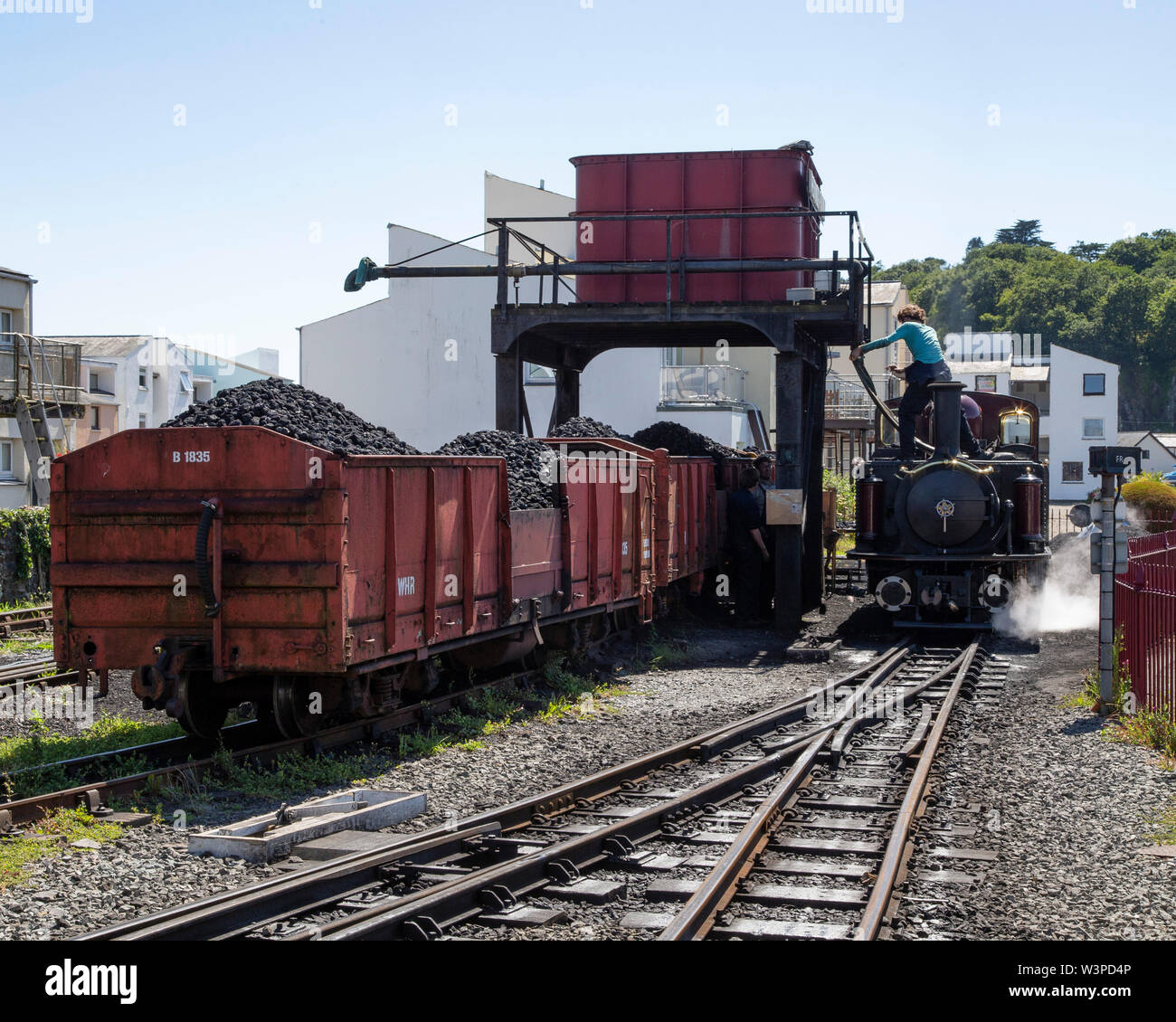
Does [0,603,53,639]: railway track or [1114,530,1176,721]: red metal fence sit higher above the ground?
[1114,530,1176,721]: red metal fence

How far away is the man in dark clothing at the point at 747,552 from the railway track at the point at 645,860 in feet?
30.5

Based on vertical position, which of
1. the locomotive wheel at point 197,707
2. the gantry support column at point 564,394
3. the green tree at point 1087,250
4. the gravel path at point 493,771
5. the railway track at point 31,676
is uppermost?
the green tree at point 1087,250

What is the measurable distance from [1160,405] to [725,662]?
107517 millimetres

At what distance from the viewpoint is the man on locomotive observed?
16.9 meters

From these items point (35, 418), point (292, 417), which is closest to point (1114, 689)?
point (292, 417)

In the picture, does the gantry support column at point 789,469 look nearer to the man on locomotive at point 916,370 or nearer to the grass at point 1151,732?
the man on locomotive at point 916,370

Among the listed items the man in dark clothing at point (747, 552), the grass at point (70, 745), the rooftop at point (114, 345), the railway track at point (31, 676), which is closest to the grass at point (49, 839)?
the grass at point (70, 745)

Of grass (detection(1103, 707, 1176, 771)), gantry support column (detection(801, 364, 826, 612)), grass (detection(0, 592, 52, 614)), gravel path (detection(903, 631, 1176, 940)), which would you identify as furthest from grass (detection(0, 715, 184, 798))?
gantry support column (detection(801, 364, 826, 612))

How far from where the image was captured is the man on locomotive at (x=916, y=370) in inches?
667

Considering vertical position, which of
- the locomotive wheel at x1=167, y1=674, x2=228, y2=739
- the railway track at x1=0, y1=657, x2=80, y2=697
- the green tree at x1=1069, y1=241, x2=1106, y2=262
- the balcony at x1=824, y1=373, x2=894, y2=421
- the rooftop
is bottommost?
the railway track at x1=0, y1=657, x2=80, y2=697

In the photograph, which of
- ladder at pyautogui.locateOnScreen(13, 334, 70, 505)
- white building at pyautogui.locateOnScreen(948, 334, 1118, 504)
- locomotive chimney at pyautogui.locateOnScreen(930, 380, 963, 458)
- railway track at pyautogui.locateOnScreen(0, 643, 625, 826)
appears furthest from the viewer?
white building at pyautogui.locateOnScreen(948, 334, 1118, 504)

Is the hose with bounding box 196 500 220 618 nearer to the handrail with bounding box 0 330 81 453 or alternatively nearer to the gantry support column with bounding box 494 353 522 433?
the gantry support column with bounding box 494 353 522 433

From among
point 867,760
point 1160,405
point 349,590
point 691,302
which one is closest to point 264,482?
point 349,590

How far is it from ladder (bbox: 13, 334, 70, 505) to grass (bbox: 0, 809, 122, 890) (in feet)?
66.2
